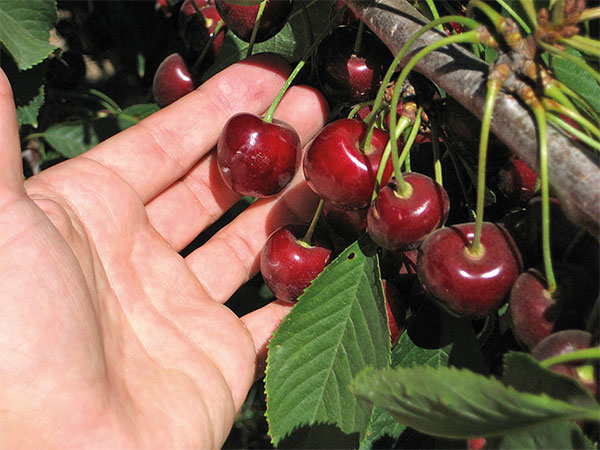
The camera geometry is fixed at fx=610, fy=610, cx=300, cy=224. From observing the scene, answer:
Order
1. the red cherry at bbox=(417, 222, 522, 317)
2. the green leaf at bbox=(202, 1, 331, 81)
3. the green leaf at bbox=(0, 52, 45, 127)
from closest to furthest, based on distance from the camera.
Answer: the red cherry at bbox=(417, 222, 522, 317)
the green leaf at bbox=(202, 1, 331, 81)
the green leaf at bbox=(0, 52, 45, 127)

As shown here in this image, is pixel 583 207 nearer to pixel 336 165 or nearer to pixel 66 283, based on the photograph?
pixel 336 165

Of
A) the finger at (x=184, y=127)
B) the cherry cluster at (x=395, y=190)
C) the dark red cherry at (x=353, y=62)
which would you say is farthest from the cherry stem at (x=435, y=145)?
the finger at (x=184, y=127)

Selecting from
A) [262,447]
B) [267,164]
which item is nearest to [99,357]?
[267,164]

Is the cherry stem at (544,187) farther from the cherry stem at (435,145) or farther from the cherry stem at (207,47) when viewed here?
the cherry stem at (207,47)

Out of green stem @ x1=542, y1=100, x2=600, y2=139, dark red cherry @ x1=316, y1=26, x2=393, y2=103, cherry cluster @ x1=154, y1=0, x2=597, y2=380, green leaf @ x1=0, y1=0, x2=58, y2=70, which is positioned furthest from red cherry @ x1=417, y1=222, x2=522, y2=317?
green leaf @ x1=0, y1=0, x2=58, y2=70

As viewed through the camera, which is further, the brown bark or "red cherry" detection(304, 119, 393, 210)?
"red cherry" detection(304, 119, 393, 210)

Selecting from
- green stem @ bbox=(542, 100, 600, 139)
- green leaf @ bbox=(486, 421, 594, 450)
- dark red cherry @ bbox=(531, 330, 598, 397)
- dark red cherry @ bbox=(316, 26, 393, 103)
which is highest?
green stem @ bbox=(542, 100, 600, 139)

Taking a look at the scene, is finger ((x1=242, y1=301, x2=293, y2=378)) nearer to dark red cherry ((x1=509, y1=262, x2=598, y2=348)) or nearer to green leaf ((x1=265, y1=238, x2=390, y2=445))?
green leaf ((x1=265, y1=238, x2=390, y2=445))
